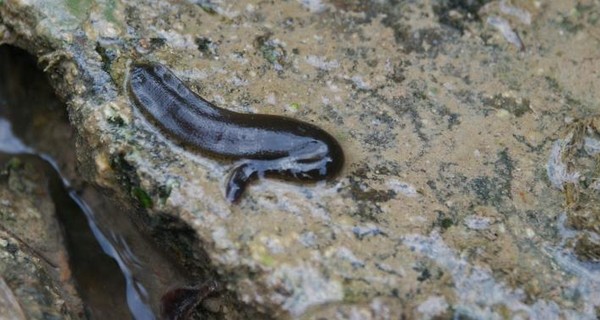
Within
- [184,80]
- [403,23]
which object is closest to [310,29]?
[403,23]

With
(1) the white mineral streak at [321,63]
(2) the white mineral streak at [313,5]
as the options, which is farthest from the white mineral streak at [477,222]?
(2) the white mineral streak at [313,5]

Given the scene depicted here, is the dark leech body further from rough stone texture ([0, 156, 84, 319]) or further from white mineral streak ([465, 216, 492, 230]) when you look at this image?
rough stone texture ([0, 156, 84, 319])

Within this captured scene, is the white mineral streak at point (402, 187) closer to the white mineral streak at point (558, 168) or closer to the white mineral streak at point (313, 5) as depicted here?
the white mineral streak at point (558, 168)

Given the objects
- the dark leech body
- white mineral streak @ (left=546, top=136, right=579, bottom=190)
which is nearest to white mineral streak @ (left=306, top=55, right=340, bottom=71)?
the dark leech body

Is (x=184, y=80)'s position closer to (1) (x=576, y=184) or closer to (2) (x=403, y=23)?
(2) (x=403, y=23)

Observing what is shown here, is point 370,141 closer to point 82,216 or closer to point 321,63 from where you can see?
point 321,63

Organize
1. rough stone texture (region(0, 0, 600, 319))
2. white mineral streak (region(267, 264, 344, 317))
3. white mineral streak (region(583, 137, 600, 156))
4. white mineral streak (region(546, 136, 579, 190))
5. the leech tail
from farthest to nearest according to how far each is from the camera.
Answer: white mineral streak (region(583, 137, 600, 156)) < white mineral streak (region(546, 136, 579, 190)) < the leech tail < rough stone texture (region(0, 0, 600, 319)) < white mineral streak (region(267, 264, 344, 317))

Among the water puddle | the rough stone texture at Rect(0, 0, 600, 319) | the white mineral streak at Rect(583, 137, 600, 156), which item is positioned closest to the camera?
the rough stone texture at Rect(0, 0, 600, 319)
